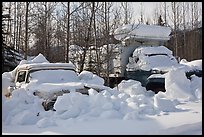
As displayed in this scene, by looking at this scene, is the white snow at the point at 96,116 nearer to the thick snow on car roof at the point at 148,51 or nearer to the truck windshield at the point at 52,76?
the truck windshield at the point at 52,76

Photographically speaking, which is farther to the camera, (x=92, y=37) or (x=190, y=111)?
(x=92, y=37)

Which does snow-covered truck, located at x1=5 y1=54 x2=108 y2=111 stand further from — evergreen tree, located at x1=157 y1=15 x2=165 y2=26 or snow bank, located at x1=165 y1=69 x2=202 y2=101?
evergreen tree, located at x1=157 y1=15 x2=165 y2=26

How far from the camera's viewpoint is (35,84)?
33.6 ft

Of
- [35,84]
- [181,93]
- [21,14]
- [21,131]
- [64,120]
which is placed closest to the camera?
[21,131]

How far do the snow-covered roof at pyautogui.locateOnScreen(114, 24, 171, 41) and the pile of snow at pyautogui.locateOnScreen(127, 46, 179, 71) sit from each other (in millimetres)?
1915

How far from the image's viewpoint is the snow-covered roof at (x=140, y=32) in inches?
754

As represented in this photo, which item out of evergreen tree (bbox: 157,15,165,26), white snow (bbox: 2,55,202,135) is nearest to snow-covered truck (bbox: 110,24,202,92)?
white snow (bbox: 2,55,202,135)

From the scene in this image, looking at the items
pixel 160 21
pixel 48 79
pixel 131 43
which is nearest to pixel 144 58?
pixel 131 43

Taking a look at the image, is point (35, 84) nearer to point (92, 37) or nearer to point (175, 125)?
point (175, 125)

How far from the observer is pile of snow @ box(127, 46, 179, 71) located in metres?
16.0

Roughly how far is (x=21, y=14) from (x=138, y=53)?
16.5m

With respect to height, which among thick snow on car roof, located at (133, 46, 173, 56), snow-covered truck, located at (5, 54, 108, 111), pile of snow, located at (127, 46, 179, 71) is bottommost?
snow-covered truck, located at (5, 54, 108, 111)

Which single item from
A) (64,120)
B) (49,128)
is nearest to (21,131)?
(49,128)

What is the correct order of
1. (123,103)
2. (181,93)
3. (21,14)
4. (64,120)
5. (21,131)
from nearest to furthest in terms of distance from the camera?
(21,131) → (64,120) → (123,103) → (181,93) → (21,14)
